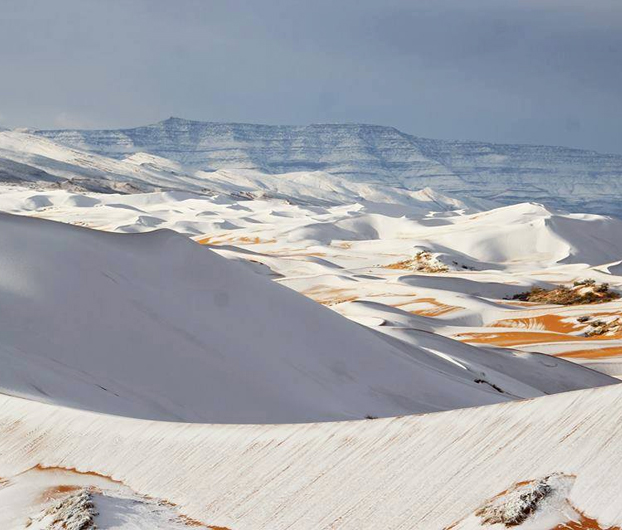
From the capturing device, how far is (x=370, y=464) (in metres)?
7.20

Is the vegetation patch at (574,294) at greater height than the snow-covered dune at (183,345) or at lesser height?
lesser

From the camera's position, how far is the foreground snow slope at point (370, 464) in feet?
20.7

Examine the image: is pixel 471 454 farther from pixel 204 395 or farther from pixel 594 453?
pixel 204 395

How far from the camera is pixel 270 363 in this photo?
17.3m

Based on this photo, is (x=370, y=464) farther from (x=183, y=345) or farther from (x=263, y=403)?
(x=183, y=345)

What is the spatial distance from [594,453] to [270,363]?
37.4ft

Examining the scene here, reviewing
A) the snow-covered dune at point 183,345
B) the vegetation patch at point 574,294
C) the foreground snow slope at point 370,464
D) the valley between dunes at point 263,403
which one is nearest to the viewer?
the foreground snow slope at point 370,464

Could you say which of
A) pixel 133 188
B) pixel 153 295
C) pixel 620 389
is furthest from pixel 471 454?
pixel 133 188

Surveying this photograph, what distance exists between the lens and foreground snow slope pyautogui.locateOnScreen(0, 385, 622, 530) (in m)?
6.32

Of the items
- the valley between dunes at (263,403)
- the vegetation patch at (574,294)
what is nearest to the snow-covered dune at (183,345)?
the valley between dunes at (263,403)

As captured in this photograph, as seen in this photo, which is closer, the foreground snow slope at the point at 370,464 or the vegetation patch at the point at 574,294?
the foreground snow slope at the point at 370,464

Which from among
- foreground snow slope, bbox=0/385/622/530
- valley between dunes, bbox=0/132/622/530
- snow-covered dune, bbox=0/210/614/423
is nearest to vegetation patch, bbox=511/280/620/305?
valley between dunes, bbox=0/132/622/530

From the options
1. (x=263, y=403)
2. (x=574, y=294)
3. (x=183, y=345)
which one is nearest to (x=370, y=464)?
(x=263, y=403)

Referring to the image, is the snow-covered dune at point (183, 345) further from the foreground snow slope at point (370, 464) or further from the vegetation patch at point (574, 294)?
the vegetation patch at point (574, 294)
